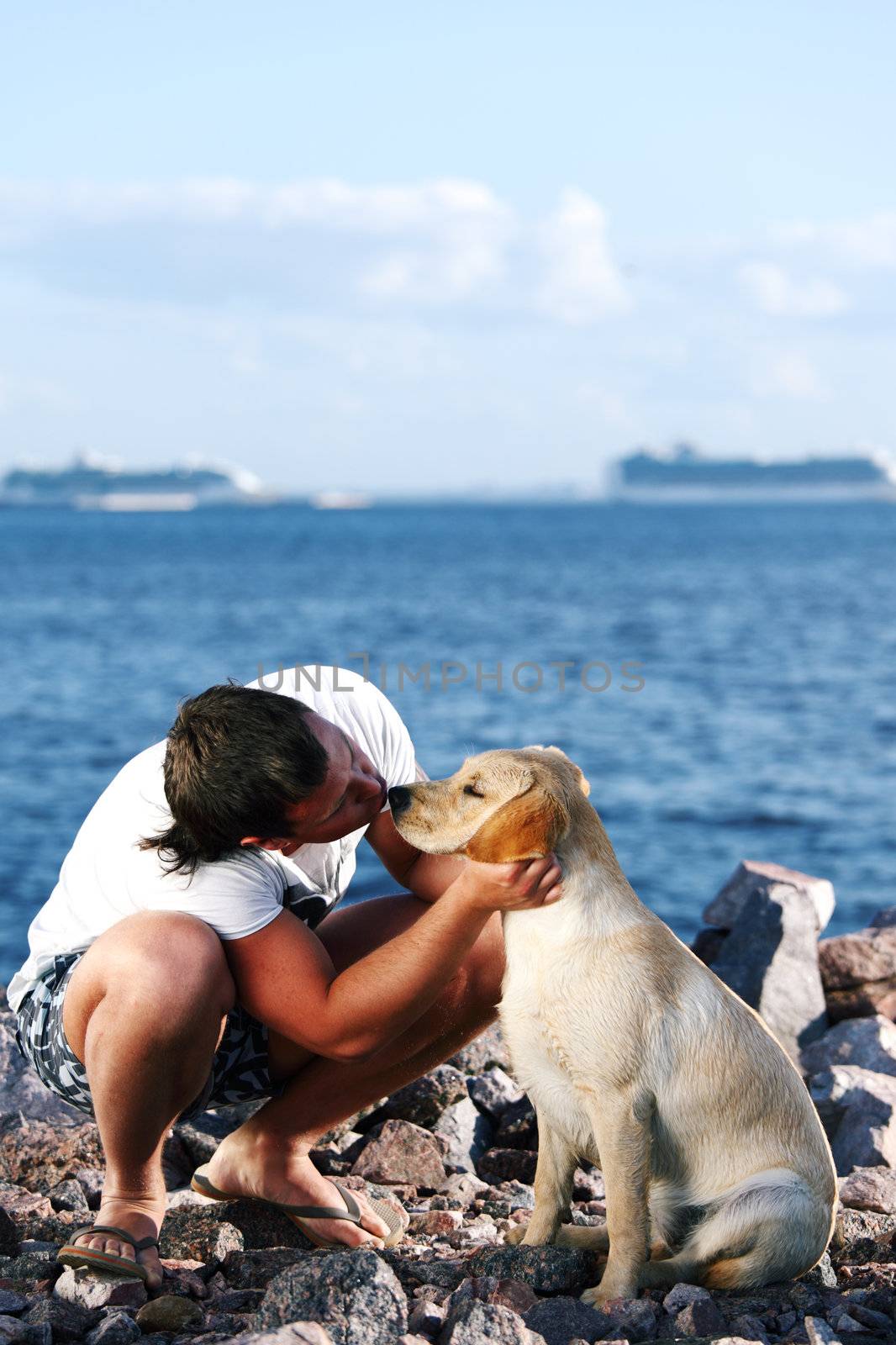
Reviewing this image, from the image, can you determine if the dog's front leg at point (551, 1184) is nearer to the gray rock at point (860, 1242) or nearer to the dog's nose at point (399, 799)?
the gray rock at point (860, 1242)

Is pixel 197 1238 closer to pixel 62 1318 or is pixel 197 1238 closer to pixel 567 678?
pixel 62 1318

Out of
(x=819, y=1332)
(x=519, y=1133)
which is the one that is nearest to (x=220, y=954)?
(x=819, y=1332)

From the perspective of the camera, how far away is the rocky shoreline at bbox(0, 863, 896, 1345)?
2.39m

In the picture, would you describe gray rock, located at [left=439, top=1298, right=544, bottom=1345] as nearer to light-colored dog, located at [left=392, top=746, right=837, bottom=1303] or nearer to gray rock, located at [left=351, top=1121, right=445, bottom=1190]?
light-colored dog, located at [left=392, top=746, right=837, bottom=1303]

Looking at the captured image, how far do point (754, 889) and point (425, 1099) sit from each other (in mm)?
2191

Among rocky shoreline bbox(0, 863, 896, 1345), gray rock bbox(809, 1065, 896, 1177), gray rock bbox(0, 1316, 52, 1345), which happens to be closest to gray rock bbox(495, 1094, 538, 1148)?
rocky shoreline bbox(0, 863, 896, 1345)

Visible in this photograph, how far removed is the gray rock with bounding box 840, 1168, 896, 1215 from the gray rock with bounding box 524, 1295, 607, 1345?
123 centimetres

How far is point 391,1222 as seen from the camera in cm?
335

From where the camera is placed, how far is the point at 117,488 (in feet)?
456

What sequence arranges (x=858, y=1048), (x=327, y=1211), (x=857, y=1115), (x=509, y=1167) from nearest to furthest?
(x=327, y=1211)
(x=509, y=1167)
(x=857, y=1115)
(x=858, y=1048)

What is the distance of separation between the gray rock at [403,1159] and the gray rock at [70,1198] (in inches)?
29.8

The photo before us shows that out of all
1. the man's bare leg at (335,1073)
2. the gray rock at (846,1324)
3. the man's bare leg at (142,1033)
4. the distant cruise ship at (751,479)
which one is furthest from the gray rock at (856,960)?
the distant cruise ship at (751,479)

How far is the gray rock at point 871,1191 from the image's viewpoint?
3459mm

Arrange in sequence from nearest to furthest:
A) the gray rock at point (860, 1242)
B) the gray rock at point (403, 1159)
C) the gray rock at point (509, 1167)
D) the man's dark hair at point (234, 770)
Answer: the man's dark hair at point (234, 770), the gray rock at point (860, 1242), the gray rock at point (403, 1159), the gray rock at point (509, 1167)
